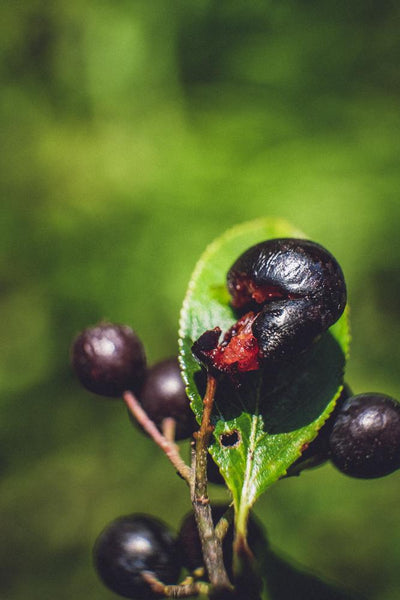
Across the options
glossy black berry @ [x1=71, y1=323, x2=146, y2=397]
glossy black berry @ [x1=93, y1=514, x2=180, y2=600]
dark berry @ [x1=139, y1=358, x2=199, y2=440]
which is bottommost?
glossy black berry @ [x1=93, y1=514, x2=180, y2=600]

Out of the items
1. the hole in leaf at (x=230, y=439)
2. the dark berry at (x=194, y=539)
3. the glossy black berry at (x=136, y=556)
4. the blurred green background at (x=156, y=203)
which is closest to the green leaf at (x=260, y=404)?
the hole in leaf at (x=230, y=439)

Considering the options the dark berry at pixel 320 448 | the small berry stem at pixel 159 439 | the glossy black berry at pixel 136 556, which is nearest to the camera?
the small berry stem at pixel 159 439

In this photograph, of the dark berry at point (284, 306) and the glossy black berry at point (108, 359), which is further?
the glossy black berry at point (108, 359)

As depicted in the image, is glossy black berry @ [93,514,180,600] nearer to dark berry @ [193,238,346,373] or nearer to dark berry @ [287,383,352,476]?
dark berry @ [287,383,352,476]

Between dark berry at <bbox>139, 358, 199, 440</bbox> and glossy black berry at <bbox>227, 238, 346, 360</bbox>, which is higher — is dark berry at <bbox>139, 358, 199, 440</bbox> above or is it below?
below

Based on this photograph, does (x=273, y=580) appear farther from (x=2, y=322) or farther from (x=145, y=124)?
(x=145, y=124)

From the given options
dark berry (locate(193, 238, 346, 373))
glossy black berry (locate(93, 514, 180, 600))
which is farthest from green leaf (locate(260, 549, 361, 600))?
dark berry (locate(193, 238, 346, 373))

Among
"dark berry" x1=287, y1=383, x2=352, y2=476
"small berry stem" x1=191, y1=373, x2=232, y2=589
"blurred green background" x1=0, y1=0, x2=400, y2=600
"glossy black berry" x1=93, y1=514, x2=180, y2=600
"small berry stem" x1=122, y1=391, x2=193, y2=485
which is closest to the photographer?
"small berry stem" x1=191, y1=373, x2=232, y2=589

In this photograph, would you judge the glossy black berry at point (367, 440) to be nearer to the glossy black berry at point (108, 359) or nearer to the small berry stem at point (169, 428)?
the small berry stem at point (169, 428)

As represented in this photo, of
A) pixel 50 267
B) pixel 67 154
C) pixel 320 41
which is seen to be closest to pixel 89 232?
pixel 50 267
